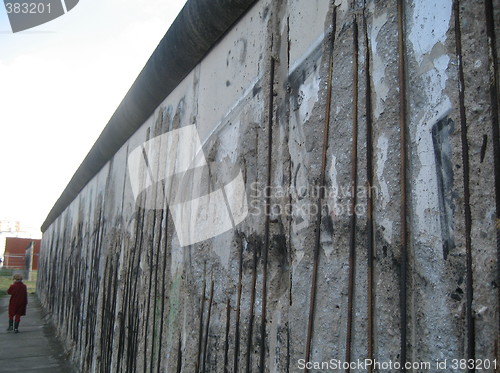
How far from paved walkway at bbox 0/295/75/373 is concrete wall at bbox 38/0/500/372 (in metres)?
3.76

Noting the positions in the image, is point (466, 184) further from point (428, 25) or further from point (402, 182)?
point (428, 25)

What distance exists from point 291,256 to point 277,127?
0.45 metres

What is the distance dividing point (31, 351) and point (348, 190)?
6.35 metres

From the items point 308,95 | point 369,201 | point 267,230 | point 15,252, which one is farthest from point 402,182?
point 15,252

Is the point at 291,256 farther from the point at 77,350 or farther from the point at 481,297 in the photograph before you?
the point at 77,350

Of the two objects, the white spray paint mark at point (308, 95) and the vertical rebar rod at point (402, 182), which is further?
the white spray paint mark at point (308, 95)

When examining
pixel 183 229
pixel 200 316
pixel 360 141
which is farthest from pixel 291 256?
pixel 183 229

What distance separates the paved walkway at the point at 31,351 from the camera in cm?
520

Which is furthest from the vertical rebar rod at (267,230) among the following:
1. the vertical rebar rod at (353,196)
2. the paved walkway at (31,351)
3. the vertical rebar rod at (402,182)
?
the paved walkway at (31,351)

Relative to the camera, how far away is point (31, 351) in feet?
20.4

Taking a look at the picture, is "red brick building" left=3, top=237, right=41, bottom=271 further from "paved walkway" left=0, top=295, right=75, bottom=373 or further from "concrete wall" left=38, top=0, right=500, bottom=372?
"concrete wall" left=38, top=0, right=500, bottom=372

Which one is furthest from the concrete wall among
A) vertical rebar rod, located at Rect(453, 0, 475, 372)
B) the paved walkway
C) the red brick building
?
the red brick building

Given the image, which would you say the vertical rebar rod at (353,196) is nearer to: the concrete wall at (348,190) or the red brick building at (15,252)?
the concrete wall at (348,190)

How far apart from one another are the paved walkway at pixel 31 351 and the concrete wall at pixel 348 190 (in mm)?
3757
